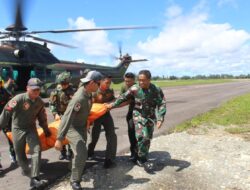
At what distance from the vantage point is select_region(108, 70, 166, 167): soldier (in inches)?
246

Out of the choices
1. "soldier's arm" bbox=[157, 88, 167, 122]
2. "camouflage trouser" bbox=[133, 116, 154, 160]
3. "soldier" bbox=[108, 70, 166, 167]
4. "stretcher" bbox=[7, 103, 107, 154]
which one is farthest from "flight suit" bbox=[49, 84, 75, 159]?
"soldier's arm" bbox=[157, 88, 167, 122]

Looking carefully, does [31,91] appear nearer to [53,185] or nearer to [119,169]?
[53,185]

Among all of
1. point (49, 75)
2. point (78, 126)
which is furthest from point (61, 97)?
point (49, 75)

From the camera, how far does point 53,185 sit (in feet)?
18.2

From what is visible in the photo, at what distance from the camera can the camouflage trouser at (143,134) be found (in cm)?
625

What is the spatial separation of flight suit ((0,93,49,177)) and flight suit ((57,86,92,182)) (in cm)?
64

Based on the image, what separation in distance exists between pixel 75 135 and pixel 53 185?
3.12 feet

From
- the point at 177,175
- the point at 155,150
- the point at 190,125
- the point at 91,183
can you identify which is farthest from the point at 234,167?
the point at 190,125

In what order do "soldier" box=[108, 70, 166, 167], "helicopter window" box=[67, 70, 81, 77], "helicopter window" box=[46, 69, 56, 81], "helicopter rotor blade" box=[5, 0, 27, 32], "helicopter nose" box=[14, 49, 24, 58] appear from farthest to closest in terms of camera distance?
1. "helicopter window" box=[67, 70, 81, 77]
2. "helicopter window" box=[46, 69, 56, 81]
3. "helicopter nose" box=[14, 49, 24, 58]
4. "helicopter rotor blade" box=[5, 0, 27, 32]
5. "soldier" box=[108, 70, 166, 167]

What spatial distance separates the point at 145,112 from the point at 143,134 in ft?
1.34

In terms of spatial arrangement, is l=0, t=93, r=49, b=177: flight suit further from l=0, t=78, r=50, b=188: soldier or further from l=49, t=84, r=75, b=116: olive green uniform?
l=49, t=84, r=75, b=116: olive green uniform

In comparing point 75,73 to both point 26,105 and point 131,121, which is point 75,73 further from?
point 26,105

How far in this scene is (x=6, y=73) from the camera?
16.2m

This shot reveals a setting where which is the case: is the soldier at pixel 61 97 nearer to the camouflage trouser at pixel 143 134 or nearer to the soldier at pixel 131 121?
Result: the soldier at pixel 131 121
